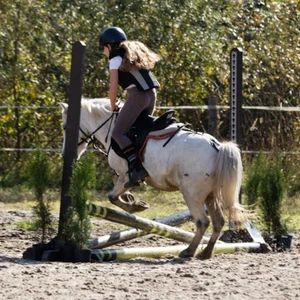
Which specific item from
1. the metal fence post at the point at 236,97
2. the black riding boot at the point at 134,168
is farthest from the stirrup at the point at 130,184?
the metal fence post at the point at 236,97

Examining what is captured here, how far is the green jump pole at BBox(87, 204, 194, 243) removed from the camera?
8.27m

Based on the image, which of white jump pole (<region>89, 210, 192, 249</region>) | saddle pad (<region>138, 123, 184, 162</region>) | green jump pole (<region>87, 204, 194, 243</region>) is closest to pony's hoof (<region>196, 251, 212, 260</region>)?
green jump pole (<region>87, 204, 194, 243</region>)

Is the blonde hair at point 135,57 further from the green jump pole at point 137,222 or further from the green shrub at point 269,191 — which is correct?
the green shrub at point 269,191

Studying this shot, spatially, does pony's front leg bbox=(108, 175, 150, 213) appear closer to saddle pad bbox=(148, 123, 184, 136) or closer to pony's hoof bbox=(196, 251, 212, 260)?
saddle pad bbox=(148, 123, 184, 136)

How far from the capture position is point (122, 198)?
364 inches

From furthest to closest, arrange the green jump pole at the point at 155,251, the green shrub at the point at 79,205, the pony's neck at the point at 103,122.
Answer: the pony's neck at the point at 103,122
the green jump pole at the point at 155,251
the green shrub at the point at 79,205

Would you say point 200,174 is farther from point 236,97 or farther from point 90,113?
point 236,97

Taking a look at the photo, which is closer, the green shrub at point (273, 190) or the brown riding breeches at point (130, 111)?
the brown riding breeches at point (130, 111)

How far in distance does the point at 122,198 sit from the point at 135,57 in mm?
1536

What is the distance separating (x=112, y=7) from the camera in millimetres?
15594

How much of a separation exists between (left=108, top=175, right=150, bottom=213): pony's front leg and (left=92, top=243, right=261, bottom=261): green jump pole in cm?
68

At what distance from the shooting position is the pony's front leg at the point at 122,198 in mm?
8875

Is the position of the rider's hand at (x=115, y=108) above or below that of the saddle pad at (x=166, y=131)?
above

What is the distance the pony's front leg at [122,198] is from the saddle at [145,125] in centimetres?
44
